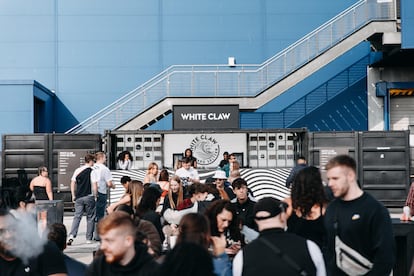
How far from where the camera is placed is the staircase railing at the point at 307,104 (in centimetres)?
2844

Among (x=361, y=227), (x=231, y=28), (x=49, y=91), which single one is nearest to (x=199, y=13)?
Result: (x=231, y=28)

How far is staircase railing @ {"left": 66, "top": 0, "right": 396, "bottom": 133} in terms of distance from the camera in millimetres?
25172

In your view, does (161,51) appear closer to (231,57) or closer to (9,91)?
(231,57)

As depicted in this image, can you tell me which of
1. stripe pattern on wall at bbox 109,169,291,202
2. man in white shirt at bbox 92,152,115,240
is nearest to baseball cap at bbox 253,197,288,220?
man in white shirt at bbox 92,152,115,240

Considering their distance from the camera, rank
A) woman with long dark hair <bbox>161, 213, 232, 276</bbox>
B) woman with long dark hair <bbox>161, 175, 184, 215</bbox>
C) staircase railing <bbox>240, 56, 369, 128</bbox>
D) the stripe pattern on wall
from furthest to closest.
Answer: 1. staircase railing <bbox>240, 56, 369, 128</bbox>
2. the stripe pattern on wall
3. woman with long dark hair <bbox>161, 175, 184, 215</bbox>
4. woman with long dark hair <bbox>161, 213, 232, 276</bbox>

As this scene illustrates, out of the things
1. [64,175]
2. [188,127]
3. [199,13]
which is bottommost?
[64,175]

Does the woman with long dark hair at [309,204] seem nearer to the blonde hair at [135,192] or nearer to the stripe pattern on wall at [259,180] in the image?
the blonde hair at [135,192]

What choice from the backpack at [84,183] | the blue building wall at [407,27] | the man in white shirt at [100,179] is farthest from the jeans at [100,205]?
the blue building wall at [407,27]

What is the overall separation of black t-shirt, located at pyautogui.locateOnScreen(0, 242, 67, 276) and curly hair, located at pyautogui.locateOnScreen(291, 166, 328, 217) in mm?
2101

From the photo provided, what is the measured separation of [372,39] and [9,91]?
13.0 metres

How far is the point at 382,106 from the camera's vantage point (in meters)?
28.1

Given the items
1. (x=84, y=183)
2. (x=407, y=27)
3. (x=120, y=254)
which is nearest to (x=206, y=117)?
(x=407, y=27)

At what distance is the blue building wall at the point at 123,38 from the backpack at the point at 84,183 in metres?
14.4

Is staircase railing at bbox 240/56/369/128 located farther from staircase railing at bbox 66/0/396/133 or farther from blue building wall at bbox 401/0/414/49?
blue building wall at bbox 401/0/414/49
